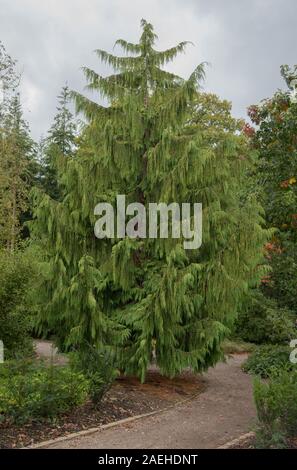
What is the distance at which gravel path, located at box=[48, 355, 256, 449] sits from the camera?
6285 mm

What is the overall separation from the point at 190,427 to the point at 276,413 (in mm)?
1805

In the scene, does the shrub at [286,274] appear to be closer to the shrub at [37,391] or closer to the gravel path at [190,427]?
the gravel path at [190,427]

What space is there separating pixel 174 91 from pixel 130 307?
4.21 metres

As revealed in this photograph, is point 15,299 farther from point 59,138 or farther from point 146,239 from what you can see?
point 59,138

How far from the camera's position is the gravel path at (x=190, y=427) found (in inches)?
247

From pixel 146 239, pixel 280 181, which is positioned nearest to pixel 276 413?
pixel 146 239

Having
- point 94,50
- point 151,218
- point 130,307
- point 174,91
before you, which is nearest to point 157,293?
point 130,307

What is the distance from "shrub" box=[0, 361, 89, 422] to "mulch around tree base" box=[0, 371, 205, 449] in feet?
0.46

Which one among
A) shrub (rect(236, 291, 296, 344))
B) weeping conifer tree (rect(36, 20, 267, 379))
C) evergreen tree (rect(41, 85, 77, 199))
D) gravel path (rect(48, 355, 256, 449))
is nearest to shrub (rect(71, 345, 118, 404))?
gravel path (rect(48, 355, 256, 449))

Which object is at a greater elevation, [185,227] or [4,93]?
[4,93]

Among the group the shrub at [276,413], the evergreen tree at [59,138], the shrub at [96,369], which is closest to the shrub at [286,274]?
the shrub at [96,369]

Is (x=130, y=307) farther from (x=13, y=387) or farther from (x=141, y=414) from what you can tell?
(x=13, y=387)
